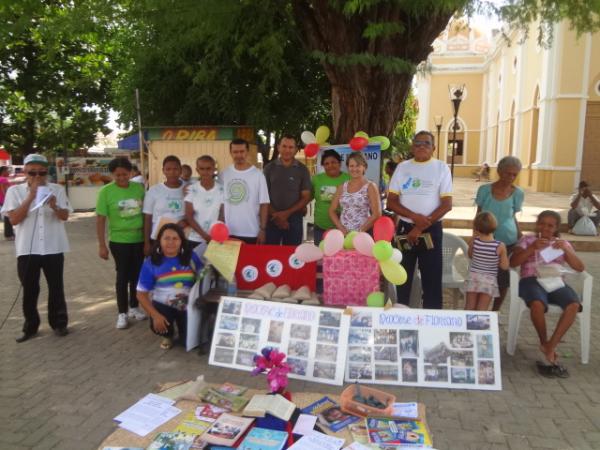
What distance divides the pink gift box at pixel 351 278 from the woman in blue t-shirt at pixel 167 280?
1311 millimetres

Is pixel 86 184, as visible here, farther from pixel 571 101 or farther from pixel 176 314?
pixel 571 101

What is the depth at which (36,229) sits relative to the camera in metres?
4.50

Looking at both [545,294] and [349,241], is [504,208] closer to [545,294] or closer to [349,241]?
[545,294]

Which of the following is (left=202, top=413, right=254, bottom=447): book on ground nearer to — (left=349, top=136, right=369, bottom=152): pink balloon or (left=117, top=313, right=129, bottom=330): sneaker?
(left=117, top=313, right=129, bottom=330): sneaker

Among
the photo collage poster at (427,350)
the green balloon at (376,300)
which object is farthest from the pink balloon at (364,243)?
the photo collage poster at (427,350)

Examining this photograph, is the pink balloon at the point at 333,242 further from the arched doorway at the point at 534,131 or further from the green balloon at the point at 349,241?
the arched doorway at the point at 534,131

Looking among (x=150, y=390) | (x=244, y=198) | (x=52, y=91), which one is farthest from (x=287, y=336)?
(x=52, y=91)

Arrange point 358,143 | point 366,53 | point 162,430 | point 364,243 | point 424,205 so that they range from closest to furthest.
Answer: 1. point 162,430
2. point 364,243
3. point 424,205
4. point 366,53
5. point 358,143

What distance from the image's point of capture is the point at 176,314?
431 centimetres

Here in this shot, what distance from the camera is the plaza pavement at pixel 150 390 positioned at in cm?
304

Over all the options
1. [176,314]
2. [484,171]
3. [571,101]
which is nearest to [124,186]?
[176,314]

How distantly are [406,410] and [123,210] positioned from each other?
325cm

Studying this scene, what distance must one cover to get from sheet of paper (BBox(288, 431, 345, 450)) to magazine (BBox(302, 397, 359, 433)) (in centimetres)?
12

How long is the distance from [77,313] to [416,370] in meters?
4.09
